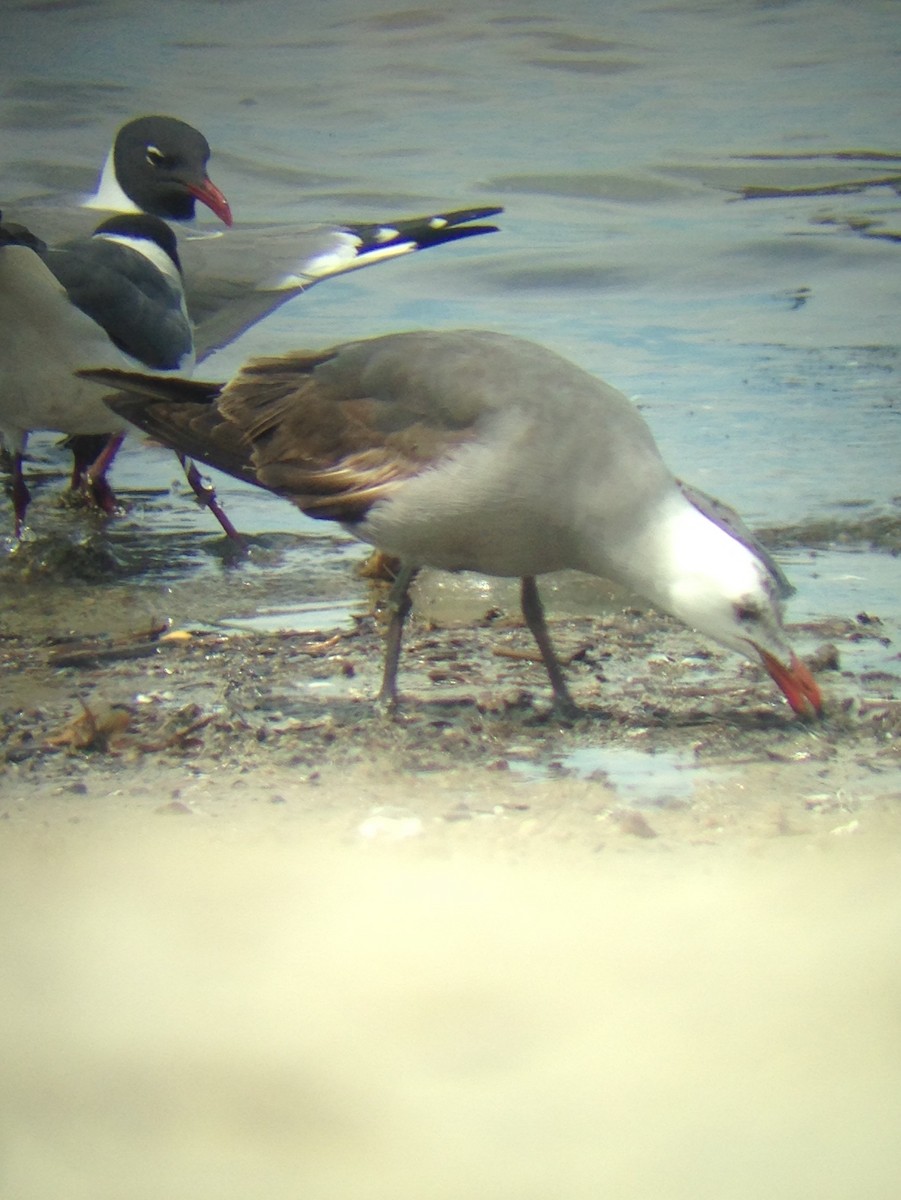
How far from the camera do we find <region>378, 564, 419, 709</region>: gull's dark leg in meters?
3.49

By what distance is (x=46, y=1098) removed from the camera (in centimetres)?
186

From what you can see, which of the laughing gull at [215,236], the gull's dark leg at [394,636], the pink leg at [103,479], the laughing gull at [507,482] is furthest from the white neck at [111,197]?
the gull's dark leg at [394,636]

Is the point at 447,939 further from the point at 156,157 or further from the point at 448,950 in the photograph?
the point at 156,157

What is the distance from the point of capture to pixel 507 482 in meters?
3.26

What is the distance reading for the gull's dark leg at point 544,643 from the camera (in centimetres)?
348

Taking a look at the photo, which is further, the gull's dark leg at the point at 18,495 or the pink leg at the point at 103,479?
the pink leg at the point at 103,479

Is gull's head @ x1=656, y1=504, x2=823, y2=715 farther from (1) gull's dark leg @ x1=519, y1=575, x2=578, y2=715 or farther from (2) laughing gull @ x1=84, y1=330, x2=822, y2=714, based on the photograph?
(1) gull's dark leg @ x1=519, y1=575, x2=578, y2=715

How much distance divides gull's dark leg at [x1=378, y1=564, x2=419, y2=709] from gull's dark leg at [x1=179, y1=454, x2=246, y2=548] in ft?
4.92

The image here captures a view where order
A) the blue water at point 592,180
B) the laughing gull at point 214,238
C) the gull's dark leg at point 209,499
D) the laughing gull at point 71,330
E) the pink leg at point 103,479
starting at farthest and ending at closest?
the laughing gull at point 214,238
the blue water at point 592,180
the pink leg at point 103,479
the gull's dark leg at point 209,499
the laughing gull at point 71,330

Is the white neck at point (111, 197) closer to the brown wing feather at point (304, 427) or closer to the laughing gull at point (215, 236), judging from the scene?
the laughing gull at point (215, 236)

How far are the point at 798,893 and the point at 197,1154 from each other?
0.98 meters

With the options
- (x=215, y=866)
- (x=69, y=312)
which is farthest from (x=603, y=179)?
(x=215, y=866)

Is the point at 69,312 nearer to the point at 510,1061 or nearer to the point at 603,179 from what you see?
the point at 510,1061

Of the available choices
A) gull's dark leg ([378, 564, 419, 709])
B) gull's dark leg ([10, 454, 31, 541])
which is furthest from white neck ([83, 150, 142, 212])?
gull's dark leg ([378, 564, 419, 709])
